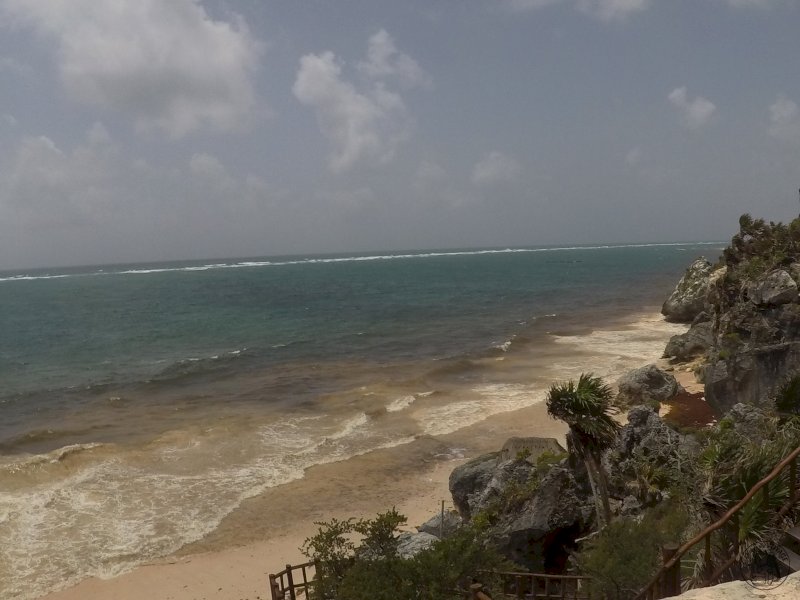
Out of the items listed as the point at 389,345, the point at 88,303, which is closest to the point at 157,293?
the point at 88,303

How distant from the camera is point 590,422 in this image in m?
15.7

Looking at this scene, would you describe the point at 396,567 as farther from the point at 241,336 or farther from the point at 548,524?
the point at 241,336

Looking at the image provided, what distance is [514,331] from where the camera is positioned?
2584 inches

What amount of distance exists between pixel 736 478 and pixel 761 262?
81.6ft

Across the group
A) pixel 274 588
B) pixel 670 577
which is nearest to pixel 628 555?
pixel 670 577

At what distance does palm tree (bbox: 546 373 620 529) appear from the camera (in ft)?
51.9

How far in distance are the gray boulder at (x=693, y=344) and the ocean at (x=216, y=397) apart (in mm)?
3808

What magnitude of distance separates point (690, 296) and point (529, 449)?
4998 cm

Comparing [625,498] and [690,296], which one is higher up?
[690,296]

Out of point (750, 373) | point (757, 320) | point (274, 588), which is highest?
point (757, 320)

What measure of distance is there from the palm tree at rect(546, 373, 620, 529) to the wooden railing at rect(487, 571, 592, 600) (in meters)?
2.38

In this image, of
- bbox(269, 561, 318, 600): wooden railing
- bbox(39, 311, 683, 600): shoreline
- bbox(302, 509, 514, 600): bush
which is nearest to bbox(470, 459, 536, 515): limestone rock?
bbox(302, 509, 514, 600): bush

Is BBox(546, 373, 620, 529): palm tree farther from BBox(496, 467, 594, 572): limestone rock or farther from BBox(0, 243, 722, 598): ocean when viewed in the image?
BBox(0, 243, 722, 598): ocean

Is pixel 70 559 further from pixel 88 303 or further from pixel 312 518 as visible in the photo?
pixel 88 303
